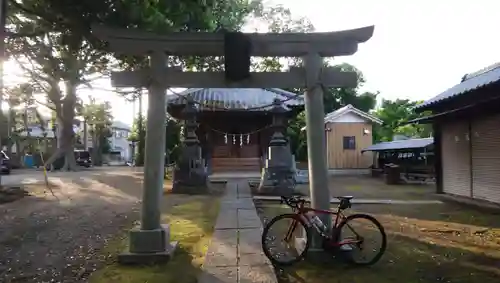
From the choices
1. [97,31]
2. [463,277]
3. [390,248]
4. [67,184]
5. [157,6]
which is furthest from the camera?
[67,184]

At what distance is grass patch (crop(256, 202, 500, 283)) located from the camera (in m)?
5.35

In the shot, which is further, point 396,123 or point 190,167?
point 396,123

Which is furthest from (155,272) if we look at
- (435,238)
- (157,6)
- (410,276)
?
(435,238)

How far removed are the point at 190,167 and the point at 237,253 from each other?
10.3 meters

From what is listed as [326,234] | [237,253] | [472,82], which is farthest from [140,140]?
[326,234]

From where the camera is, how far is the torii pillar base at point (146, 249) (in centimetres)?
598

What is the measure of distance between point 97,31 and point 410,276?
5.69 m

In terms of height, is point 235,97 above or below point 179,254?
above

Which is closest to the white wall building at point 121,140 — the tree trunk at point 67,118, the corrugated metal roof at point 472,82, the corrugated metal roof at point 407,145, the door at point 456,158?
the tree trunk at point 67,118

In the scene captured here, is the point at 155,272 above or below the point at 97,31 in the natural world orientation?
below

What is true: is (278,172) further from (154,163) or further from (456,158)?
(154,163)

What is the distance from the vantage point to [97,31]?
6.09m

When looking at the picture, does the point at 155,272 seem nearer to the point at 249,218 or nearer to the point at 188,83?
the point at 188,83

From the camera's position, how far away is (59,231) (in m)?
8.85
